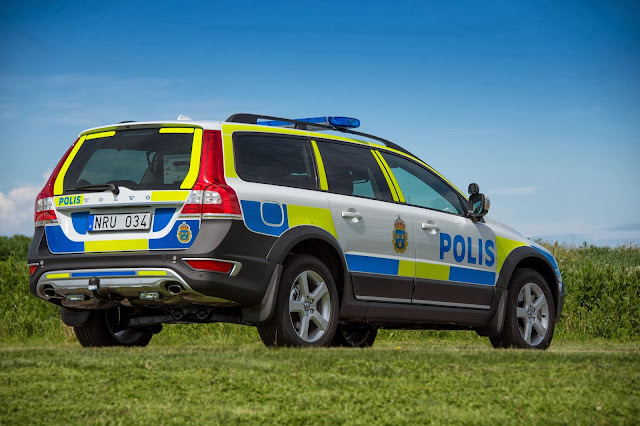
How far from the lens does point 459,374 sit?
6824 millimetres

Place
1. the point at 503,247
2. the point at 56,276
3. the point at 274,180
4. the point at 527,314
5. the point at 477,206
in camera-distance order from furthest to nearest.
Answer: the point at 527,314 < the point at 503,247 < the point at 477,206 < the point at 274,180 < the point at 56,276

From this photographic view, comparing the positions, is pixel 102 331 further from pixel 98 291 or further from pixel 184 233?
pixel 184 233

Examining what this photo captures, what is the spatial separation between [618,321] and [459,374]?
456 inches

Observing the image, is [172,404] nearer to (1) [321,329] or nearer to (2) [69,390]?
(2) [69,390]

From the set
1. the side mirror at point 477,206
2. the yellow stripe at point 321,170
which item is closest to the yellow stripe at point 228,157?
the yellow stripe at point 321,170

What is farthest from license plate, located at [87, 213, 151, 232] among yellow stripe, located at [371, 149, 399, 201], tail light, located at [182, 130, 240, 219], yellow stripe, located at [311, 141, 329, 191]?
yellow stripe, located at [371, 149, 399, 201]

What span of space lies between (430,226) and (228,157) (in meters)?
2.69

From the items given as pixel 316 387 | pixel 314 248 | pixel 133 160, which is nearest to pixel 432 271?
pixel 314 248

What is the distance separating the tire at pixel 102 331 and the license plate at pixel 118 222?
148 centimetres

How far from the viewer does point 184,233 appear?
7.79 meters

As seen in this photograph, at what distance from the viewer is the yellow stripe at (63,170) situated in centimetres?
860

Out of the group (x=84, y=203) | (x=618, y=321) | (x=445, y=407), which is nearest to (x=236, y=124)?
(x=84, y=203)

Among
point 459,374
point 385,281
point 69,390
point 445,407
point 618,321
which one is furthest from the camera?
point 618,321

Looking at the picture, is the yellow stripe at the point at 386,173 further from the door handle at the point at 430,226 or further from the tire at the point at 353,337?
the tire at the point at 353,337
